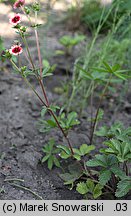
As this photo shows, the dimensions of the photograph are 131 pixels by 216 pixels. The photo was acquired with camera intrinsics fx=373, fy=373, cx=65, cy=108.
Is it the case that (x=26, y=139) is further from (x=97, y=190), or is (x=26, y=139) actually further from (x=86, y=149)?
(x=97, y=190)

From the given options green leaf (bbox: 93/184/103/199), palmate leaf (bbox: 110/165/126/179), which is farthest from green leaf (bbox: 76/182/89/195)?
palmate leaf (bbox: 110/165/126/179)

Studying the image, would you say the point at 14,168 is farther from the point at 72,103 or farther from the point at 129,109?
the point at 129,109

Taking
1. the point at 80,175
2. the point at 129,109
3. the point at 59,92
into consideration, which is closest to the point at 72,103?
the point at 59,92

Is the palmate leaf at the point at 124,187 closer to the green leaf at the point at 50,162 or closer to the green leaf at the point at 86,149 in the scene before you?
the green leaf at the point at 86,149

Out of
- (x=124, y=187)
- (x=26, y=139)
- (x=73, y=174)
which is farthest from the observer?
(x=26, y=139)

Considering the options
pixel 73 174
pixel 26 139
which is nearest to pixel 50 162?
pixel 73 174

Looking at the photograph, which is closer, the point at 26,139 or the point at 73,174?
the point at 73,174
